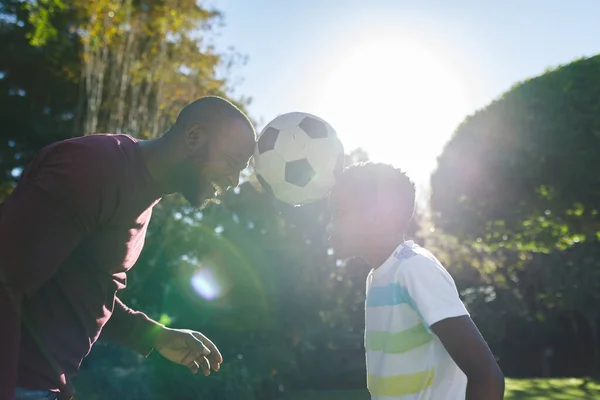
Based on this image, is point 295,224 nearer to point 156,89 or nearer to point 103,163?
point 156,89

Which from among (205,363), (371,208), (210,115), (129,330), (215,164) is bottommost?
(205,363)

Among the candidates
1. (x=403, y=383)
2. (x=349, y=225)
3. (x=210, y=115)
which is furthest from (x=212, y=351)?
(x=210, y=115)

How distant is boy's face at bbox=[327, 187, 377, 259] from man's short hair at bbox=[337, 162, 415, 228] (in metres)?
0.03

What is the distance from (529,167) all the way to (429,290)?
12282 mm

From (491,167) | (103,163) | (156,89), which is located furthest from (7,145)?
(103,163)

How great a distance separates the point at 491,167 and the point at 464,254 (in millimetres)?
7994

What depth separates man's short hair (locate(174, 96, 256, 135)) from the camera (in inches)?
101

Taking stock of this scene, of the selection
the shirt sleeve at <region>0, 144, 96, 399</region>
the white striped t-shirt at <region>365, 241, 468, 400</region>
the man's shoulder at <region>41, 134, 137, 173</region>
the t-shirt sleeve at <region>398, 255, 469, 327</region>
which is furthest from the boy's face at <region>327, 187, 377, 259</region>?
the shirt sleeve at <region>0, 144, 96, 399</region>

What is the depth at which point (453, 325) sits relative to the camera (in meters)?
1.97

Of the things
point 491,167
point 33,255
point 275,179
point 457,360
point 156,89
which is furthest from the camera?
point 156,89

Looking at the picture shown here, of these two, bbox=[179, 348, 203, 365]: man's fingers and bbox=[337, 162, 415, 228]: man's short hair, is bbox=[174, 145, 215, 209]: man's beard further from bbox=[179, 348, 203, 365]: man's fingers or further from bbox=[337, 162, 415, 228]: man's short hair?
bbox=[179, 348, 203, 365]: man's fingers

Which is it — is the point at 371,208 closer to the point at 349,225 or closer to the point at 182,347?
the point at 349,225

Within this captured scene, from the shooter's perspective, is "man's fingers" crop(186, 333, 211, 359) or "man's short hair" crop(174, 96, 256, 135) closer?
"man's short hair" crop(174, 96, 256, 135)

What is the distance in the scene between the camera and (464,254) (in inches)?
830
